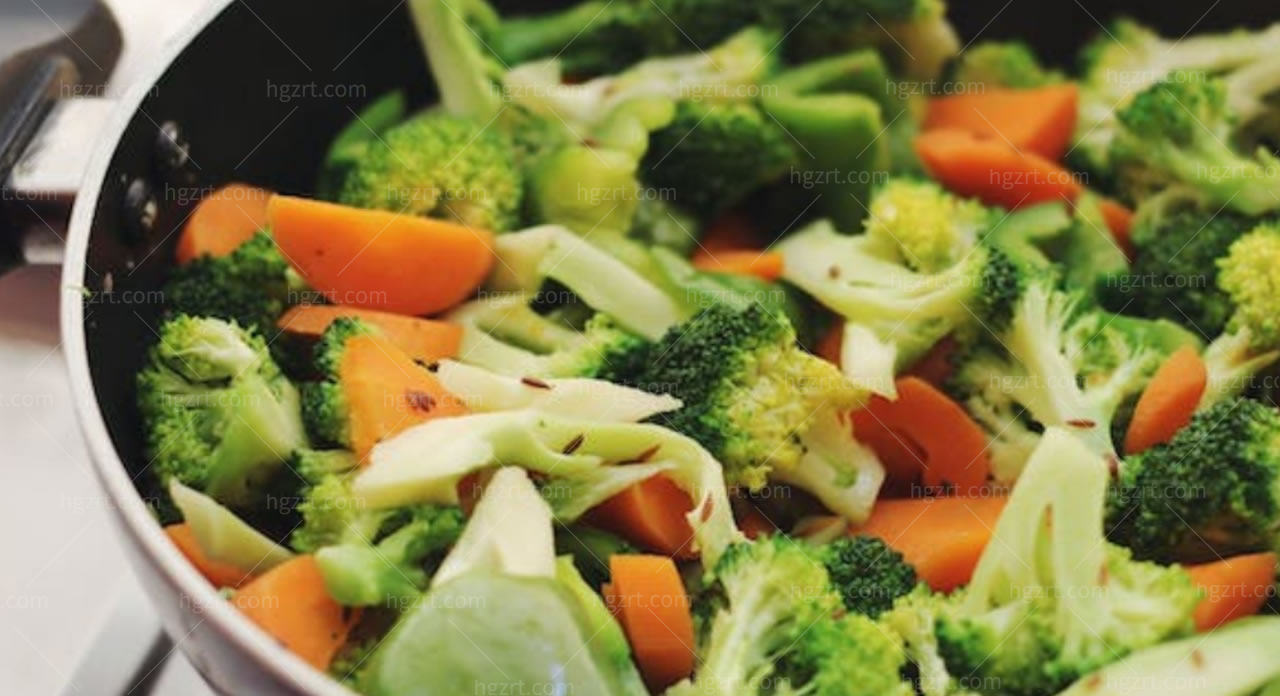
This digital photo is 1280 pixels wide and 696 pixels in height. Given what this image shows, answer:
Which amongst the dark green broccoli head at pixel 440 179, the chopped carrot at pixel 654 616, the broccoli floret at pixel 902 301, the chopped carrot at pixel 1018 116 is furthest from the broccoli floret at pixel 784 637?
the chopped carrot at pixel 1018 116

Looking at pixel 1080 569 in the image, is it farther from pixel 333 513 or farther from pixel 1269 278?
pixel 333 513

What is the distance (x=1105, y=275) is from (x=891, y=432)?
1.19 feet

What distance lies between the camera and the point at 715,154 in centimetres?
171

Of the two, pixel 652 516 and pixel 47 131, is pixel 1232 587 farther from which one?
pixel 47 131

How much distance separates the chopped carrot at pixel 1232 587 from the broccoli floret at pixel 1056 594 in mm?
37

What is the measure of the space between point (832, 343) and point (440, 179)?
445 mm

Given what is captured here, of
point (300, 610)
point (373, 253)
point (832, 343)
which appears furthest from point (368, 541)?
point (832, 343)

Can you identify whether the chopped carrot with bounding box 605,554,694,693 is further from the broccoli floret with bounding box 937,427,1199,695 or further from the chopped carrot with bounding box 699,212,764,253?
the chopped carrot with bounding box 699,212,764,253

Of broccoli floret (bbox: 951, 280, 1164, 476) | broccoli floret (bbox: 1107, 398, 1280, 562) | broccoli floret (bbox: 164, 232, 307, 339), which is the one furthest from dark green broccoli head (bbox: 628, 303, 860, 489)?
broccoli floret (bbox: 164, 232, 307, 339)

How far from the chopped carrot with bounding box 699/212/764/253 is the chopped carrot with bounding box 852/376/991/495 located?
1.12ft

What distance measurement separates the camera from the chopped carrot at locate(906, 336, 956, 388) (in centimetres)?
155

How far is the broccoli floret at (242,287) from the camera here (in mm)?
1474

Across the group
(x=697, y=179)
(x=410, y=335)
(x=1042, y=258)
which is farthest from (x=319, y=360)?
(x=1042, y=258)

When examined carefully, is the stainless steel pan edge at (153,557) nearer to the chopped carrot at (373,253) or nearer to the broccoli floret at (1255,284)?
the chopped carrot at (373,253)
